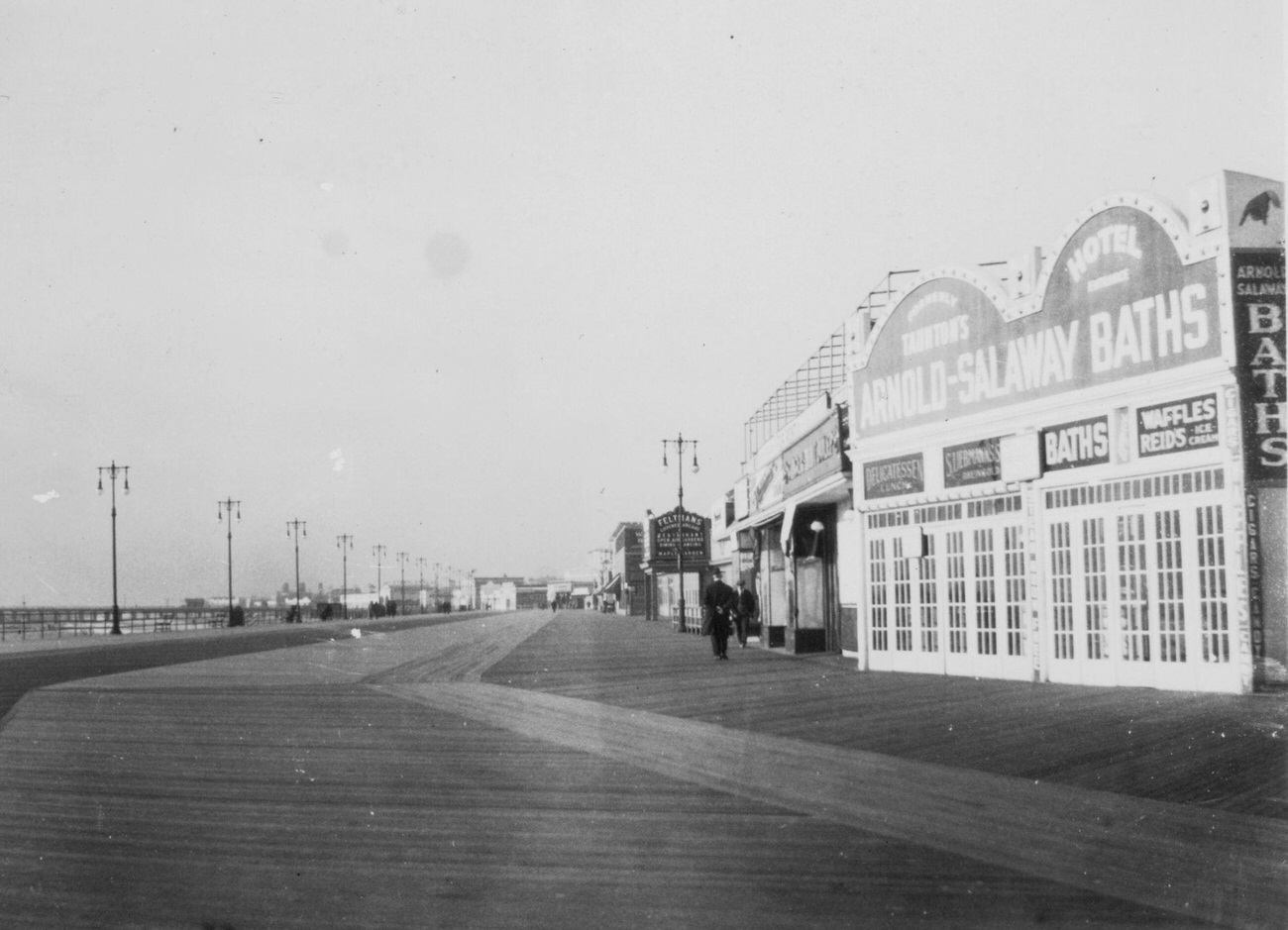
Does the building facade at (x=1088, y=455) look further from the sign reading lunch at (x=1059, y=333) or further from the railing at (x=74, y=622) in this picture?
the railing at (x=74, y=622)

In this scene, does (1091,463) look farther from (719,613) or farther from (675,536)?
(675,536)

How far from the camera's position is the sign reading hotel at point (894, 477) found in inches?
769

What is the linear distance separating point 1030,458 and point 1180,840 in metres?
10.4

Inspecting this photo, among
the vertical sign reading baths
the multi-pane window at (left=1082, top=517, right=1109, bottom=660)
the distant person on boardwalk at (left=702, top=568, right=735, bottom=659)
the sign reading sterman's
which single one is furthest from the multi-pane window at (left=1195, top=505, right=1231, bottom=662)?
the sign reading sterman's

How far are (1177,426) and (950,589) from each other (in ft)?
17.7

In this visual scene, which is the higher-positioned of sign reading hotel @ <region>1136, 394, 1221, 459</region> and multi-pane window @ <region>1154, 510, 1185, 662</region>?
sign reading hotel @ <region>1136, 394, 1221, 459</region>

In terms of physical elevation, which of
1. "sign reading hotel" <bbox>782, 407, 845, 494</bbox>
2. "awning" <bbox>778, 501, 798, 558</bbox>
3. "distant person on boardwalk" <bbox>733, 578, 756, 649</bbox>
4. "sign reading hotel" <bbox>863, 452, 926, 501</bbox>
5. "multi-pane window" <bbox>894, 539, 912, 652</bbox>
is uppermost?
"sign reading hotel" <bbox>782, 407, 845, 494</bbox>

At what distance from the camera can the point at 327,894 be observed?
6.00 meters

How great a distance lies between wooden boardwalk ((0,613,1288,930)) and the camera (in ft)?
18.8

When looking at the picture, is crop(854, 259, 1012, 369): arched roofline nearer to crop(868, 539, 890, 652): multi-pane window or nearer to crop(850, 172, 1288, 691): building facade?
crop(850, 172, 1288, 691): building facade

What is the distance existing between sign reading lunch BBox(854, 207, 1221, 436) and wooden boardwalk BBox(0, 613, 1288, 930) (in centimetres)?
414

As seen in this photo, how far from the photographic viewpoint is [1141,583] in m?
14.8

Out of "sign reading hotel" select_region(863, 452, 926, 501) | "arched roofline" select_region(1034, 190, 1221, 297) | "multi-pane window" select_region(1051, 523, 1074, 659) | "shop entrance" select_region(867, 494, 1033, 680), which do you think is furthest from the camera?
"sign reading hotel" select_region(863, 452, 926, 501)

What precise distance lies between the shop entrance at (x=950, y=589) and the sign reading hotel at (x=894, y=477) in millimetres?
353
